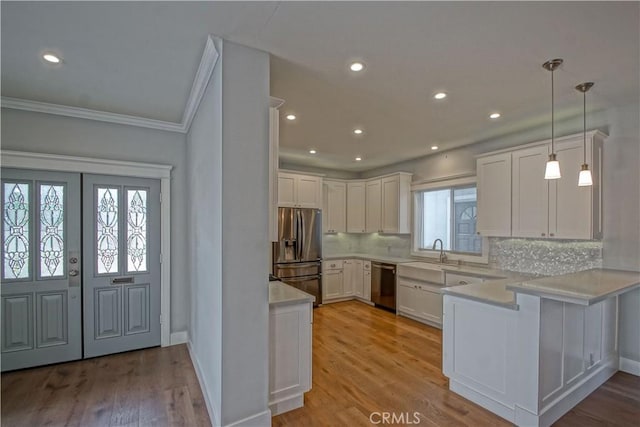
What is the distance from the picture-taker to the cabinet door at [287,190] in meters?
5.36

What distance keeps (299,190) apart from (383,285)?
7.56 ft

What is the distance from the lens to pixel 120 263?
3.53 m

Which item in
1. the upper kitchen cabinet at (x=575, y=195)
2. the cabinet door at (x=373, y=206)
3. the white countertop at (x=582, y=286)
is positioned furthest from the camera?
the cabinet door at (x=373, y=206)

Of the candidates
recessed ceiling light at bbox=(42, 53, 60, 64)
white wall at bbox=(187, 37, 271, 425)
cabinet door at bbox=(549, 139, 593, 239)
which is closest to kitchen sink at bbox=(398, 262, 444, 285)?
cabinet door at bbox=(549, 139, 593, 239)

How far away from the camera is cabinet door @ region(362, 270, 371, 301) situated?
574cm

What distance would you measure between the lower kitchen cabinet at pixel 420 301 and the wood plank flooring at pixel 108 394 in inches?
129

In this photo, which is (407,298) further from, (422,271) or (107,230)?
(107,230)

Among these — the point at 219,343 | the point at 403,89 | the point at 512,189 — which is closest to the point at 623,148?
the point at 512,189

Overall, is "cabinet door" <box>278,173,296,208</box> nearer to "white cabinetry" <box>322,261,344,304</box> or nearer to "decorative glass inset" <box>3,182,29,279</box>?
"white cabinetry" <box>322,261,344,304</box>

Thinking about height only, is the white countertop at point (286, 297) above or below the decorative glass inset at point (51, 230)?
below

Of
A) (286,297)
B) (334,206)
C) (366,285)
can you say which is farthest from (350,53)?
(366,285)

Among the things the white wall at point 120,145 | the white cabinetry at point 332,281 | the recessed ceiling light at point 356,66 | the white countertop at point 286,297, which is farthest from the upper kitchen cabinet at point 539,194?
the white wall at point 120,145

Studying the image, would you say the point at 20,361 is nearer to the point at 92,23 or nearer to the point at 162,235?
the point at 162,235

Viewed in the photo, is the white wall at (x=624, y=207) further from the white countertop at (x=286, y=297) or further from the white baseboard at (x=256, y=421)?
the white baseboard at (x=256, y=421)
